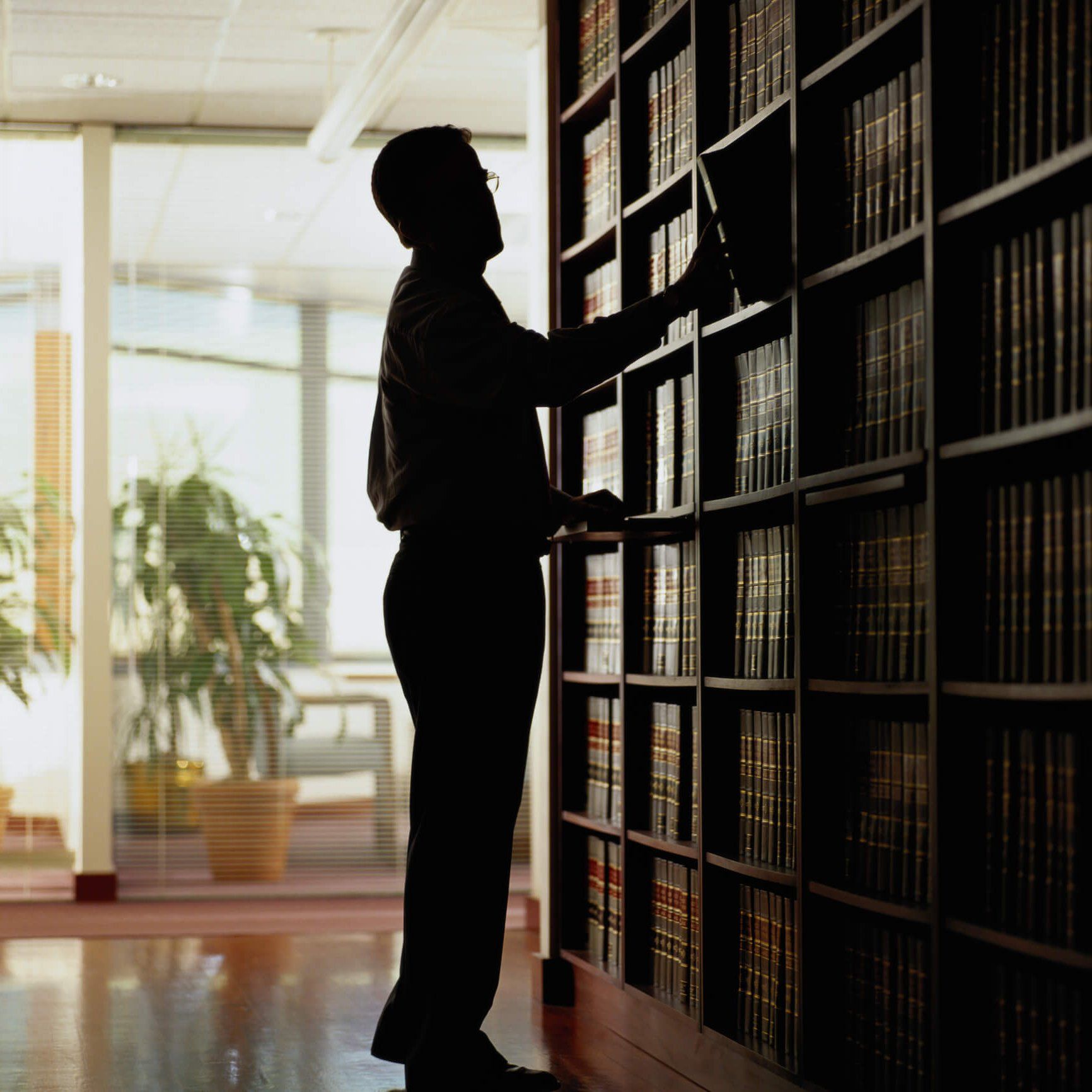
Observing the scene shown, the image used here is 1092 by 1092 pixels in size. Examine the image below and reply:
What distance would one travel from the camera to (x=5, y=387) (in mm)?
5512

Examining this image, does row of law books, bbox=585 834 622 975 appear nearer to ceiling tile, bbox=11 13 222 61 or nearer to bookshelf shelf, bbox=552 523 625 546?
bookshelf shelf, bbox=552 523 625 546

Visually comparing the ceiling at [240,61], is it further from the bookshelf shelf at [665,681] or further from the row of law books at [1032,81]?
the row of law books at [1032,81]

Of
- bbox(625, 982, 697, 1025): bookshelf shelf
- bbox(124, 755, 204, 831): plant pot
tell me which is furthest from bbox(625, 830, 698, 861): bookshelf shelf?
bbox(124, 755, 204, 831): plant pot

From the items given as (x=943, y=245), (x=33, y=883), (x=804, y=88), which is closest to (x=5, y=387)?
(x=33, y=883)

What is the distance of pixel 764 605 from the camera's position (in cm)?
255

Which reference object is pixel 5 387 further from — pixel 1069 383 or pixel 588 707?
pixel 1069 383

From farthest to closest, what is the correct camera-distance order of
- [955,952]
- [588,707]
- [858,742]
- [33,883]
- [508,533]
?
[33,883] < [588,707] < [508,533] < [858,742] < [955,952]

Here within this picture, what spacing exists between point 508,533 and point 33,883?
3.60m

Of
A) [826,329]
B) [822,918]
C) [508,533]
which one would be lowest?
[822,918]

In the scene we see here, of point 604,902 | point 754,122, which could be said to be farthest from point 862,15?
point 604,902

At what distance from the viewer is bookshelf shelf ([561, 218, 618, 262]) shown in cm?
323

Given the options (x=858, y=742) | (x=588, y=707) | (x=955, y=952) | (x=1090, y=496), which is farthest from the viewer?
(x=588, y=707)

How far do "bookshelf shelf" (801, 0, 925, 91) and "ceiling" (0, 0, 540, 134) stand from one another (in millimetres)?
2073

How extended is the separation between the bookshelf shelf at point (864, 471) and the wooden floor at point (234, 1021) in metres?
1.12
